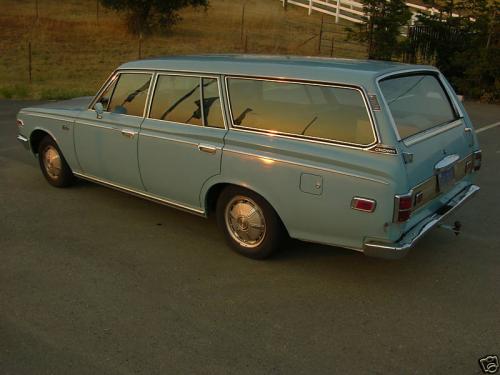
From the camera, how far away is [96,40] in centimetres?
2372

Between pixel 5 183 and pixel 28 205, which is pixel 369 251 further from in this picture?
pixel 5 183

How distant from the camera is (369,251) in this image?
3785 millimetres

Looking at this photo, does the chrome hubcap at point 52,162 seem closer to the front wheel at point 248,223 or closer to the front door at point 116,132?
the front door at point 116,132

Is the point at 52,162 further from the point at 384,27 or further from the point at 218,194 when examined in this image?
the point at 384,27

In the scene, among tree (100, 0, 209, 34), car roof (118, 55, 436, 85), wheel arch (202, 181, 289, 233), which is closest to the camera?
car roof (118, 55, 436, 85)

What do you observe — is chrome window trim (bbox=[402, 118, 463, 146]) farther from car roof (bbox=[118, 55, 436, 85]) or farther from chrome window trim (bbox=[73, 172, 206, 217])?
chrome window trim (bbox=[73, 172, 206, 217])

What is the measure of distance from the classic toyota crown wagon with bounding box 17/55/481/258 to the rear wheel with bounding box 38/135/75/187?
823 millimetres

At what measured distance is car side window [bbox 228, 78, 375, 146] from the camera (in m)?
3.90

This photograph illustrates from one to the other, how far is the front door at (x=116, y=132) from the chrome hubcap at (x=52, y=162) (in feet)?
1.90

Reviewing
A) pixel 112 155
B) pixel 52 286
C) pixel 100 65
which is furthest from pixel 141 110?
pixel 100 65

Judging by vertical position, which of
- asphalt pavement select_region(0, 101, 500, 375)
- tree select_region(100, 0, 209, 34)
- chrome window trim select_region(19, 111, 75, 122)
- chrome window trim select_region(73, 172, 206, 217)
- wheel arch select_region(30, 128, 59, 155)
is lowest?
asphalt pavement select_region(0, 101, 500, 375)

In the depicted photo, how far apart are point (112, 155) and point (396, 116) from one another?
2.80 metres

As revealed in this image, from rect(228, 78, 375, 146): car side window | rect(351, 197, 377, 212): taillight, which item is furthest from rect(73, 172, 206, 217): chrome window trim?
rect(351, 197, 377, 212): taillight

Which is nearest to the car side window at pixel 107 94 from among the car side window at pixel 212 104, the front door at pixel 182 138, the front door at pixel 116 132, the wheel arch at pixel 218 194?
the front door at pixel 116 132
